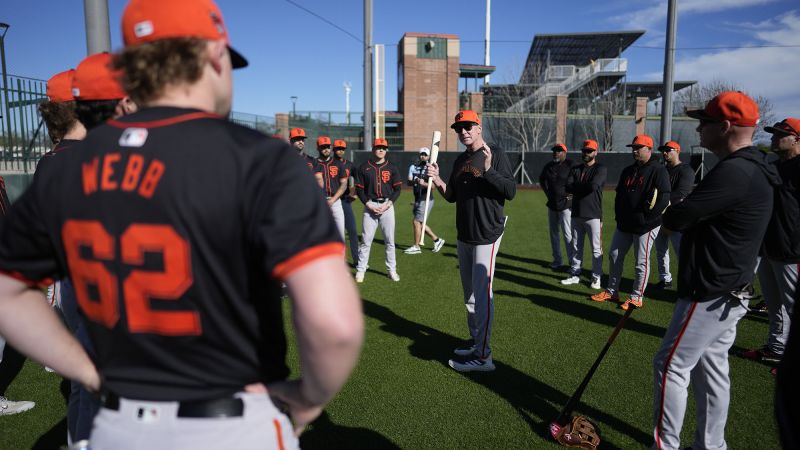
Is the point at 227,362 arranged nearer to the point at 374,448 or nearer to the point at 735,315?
the point at 374,448

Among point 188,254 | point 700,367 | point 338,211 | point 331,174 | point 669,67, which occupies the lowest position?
point 700,367

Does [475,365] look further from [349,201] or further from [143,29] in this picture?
[349,201]

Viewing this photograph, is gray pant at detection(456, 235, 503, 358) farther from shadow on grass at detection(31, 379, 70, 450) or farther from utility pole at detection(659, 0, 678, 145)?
utility pole at detection(659, 0, 678, 145)

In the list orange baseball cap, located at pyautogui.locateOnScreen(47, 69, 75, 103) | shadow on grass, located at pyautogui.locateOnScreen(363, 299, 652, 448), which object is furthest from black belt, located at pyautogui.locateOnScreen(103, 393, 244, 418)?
shadow on grass, located at pyautogui.locateOnScreen(363, 299, 652, 448)

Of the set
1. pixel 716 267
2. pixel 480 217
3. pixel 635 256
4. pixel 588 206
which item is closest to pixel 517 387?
pixel 480 217

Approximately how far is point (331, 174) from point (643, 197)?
5.24 meters

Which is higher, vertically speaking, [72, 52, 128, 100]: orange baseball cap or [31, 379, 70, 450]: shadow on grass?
[72, 52, 128, 100]: orange baseball cap

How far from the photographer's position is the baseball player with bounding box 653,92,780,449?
2918 mm

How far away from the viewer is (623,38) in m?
46.0

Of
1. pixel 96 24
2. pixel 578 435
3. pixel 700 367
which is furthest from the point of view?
pixel 96 24

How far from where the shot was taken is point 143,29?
1197mm

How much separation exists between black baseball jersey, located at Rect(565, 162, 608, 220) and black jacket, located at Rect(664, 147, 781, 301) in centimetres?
481

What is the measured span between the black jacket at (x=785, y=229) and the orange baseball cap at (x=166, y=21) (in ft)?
18.0

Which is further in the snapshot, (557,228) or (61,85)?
(557,228)
